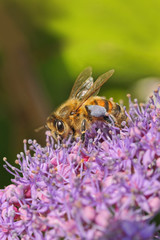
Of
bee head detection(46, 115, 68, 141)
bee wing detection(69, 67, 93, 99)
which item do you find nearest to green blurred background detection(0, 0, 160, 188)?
bee wing detection(69, 67, 93, 99)

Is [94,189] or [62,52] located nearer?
[94,189]

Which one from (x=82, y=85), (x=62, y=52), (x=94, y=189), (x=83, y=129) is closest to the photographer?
(x=94, y=189)

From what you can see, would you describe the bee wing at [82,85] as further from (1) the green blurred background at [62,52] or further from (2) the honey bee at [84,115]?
(1) the green blurred background at [62,52]

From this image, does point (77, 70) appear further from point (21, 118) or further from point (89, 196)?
point (89, 196)

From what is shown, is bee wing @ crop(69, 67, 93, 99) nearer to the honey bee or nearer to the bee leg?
the honey bee

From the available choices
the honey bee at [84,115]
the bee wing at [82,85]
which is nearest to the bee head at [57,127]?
the honey bee at [84,115]

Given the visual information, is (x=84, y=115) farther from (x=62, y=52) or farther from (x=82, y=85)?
(x=62, y=52)

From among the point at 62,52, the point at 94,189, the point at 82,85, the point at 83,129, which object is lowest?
the point at 94,189

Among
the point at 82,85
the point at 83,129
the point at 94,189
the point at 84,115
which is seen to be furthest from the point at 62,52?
the point at 94,189
